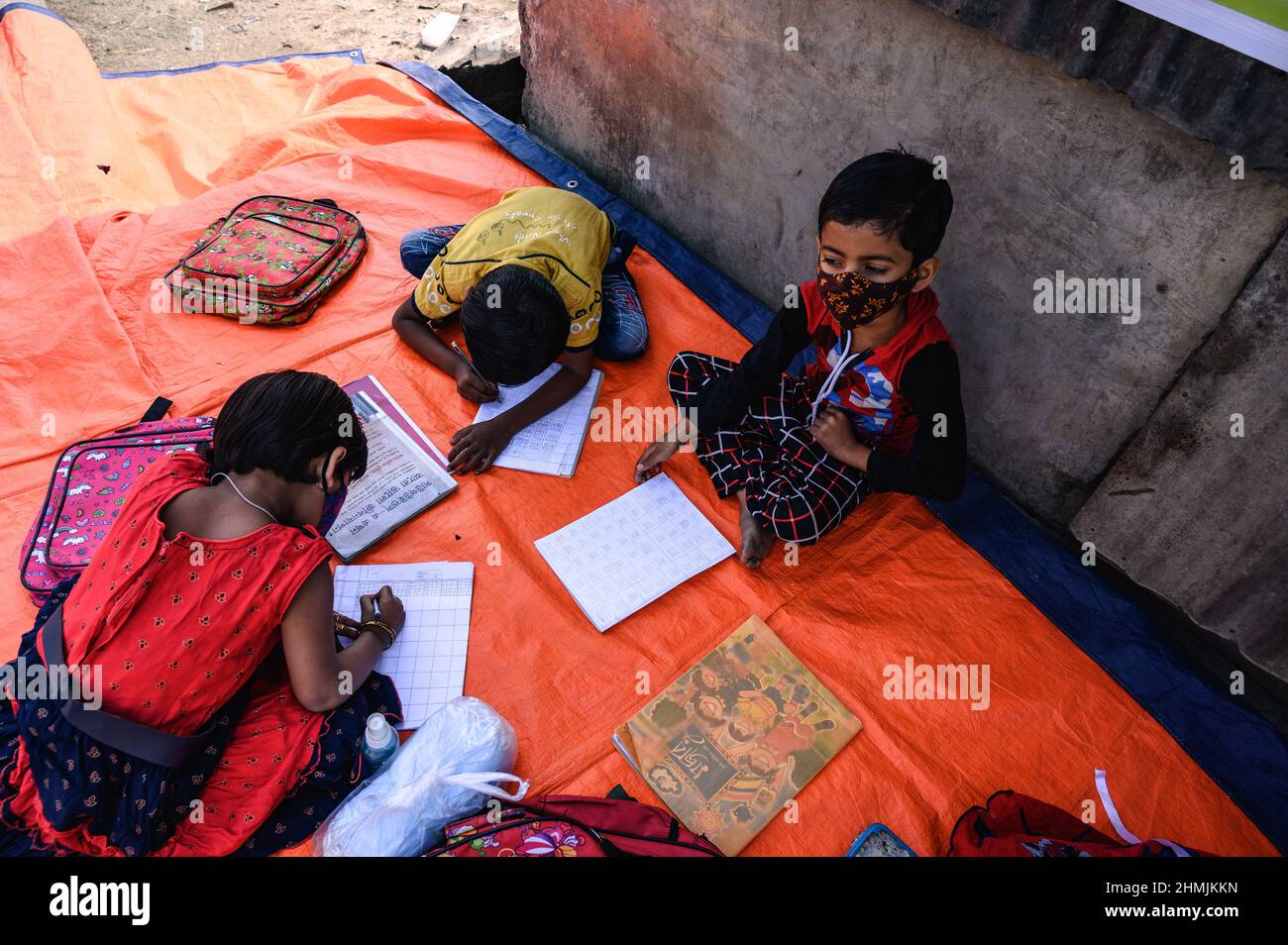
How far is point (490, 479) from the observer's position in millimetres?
2412

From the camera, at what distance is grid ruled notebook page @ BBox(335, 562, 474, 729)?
6.35 ft

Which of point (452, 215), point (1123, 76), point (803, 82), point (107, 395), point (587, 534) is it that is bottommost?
point (107, 395)

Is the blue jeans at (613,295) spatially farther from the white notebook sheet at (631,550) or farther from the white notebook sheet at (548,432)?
the white notebook sheet at (631,550)

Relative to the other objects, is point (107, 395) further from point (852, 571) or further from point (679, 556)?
point (852, 571)

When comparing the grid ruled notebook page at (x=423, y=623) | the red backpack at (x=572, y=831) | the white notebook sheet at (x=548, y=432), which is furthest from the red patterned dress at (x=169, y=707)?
the white notebook sheet at (x=548, y=432)

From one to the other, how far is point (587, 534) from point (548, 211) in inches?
41.8

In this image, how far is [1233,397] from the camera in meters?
1.79

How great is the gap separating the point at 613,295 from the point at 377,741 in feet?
5.66

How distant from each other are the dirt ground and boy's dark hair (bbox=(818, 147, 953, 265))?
321cm

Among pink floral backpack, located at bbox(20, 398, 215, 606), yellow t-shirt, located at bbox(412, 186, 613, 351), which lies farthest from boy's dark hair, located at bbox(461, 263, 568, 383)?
pink floral backpack, located at bbox(20, 398, 215, 606)

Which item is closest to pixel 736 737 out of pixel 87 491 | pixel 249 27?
pixel 87 491

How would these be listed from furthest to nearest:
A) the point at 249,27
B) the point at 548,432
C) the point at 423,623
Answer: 1. the point at 249,27
2. the point at 548,432
3. the point at 423,623

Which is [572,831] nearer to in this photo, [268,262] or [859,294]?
[859,294]

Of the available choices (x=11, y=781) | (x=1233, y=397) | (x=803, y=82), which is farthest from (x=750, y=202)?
(x=11, y=781)
